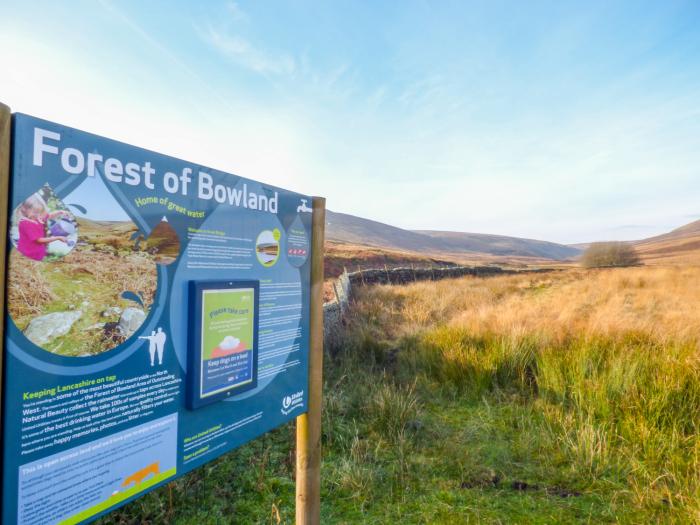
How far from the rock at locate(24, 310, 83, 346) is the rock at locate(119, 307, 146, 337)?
0.17m

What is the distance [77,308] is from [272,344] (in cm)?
108

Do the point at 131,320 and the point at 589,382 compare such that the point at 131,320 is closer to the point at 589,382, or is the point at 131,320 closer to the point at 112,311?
the point at 112,311

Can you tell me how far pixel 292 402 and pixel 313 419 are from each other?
250 mm

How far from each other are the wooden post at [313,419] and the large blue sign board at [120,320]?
43 centimetres

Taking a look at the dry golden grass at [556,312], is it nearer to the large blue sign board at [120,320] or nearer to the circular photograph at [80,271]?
the large blue sign board at [120,320]

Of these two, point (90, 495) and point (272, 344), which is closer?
point (90, 495)

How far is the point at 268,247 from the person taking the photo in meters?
2.28

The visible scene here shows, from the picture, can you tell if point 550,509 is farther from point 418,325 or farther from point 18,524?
point 418,325

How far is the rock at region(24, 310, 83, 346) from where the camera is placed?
132cm

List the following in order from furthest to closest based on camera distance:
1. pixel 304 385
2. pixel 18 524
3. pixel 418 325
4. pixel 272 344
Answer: pixel 418 325
pixel 304 385
pixel 272 344
pixel 18 524

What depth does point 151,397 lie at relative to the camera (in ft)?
5.50

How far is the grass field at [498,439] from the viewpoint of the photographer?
119 inches

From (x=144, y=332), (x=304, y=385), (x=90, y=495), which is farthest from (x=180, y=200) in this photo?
(x=304, y=385)

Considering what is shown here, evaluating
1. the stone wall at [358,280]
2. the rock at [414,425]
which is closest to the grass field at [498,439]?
the rock at [414,425]
